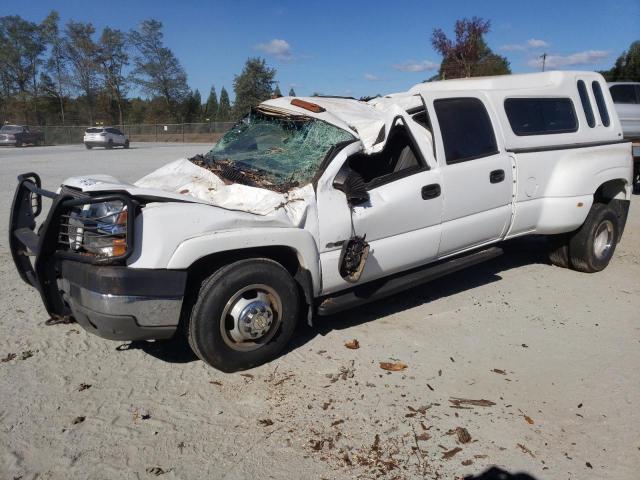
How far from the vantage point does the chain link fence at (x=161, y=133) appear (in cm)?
4750

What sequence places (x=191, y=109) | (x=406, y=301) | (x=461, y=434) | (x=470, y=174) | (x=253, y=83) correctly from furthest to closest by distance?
(x=191, y=109) → (x=253, y=83) → (x=406, y=301) → (x=470, y=174) → (x=461, y=434)

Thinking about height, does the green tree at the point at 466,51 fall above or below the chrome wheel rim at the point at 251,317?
above

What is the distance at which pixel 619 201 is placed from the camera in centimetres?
635

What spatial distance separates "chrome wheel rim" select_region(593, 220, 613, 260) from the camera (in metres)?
6.20

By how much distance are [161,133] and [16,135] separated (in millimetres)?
20069

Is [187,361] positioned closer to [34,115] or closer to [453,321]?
[453,321]

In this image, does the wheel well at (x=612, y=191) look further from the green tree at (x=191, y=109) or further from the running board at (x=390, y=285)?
the green tree at (x=191, y=109)

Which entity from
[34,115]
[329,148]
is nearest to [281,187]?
[329,148]

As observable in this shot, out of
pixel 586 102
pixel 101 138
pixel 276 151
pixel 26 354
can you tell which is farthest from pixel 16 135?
pixel 586 102

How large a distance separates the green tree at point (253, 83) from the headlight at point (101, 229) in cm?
5095

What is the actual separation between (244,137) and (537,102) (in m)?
3.19

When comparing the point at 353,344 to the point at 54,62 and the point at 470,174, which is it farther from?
the point at 54,62

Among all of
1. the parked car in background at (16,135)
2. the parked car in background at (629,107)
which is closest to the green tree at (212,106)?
the parked car in background at (16,135)

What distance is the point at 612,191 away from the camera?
6.30 meters
